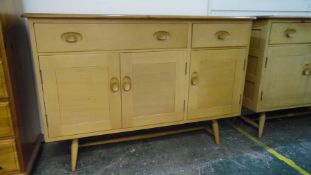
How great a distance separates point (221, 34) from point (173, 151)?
2.55 ft

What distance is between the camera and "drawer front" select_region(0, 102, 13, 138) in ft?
3.42

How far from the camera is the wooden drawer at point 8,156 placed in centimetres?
108

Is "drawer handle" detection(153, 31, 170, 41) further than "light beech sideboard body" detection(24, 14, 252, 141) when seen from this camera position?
Yes

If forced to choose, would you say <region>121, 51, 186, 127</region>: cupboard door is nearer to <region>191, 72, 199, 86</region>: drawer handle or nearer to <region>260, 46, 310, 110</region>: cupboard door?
<region>191, 72, 199, 86</region>: drawer handle

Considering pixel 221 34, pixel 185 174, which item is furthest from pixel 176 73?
pixel 185 174

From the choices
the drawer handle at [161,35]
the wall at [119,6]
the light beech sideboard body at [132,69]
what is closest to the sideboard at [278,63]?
the light beech sideboard body at [132,69]

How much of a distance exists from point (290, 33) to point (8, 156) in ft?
5.72

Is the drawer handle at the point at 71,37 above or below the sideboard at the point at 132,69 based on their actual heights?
above

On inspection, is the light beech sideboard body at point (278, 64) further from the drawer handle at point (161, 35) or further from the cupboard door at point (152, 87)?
the drawer handle at point (161, 35)

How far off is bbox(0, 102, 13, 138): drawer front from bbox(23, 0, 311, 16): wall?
661mm

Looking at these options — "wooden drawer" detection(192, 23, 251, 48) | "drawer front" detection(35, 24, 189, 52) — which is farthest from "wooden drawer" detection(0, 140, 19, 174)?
"wooden drawer" detection(192, 23, 251, 48)

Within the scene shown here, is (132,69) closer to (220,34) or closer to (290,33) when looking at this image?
(220,34)

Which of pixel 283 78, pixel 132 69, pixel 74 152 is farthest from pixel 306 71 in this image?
pixel 74 152

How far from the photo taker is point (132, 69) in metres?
1.23
